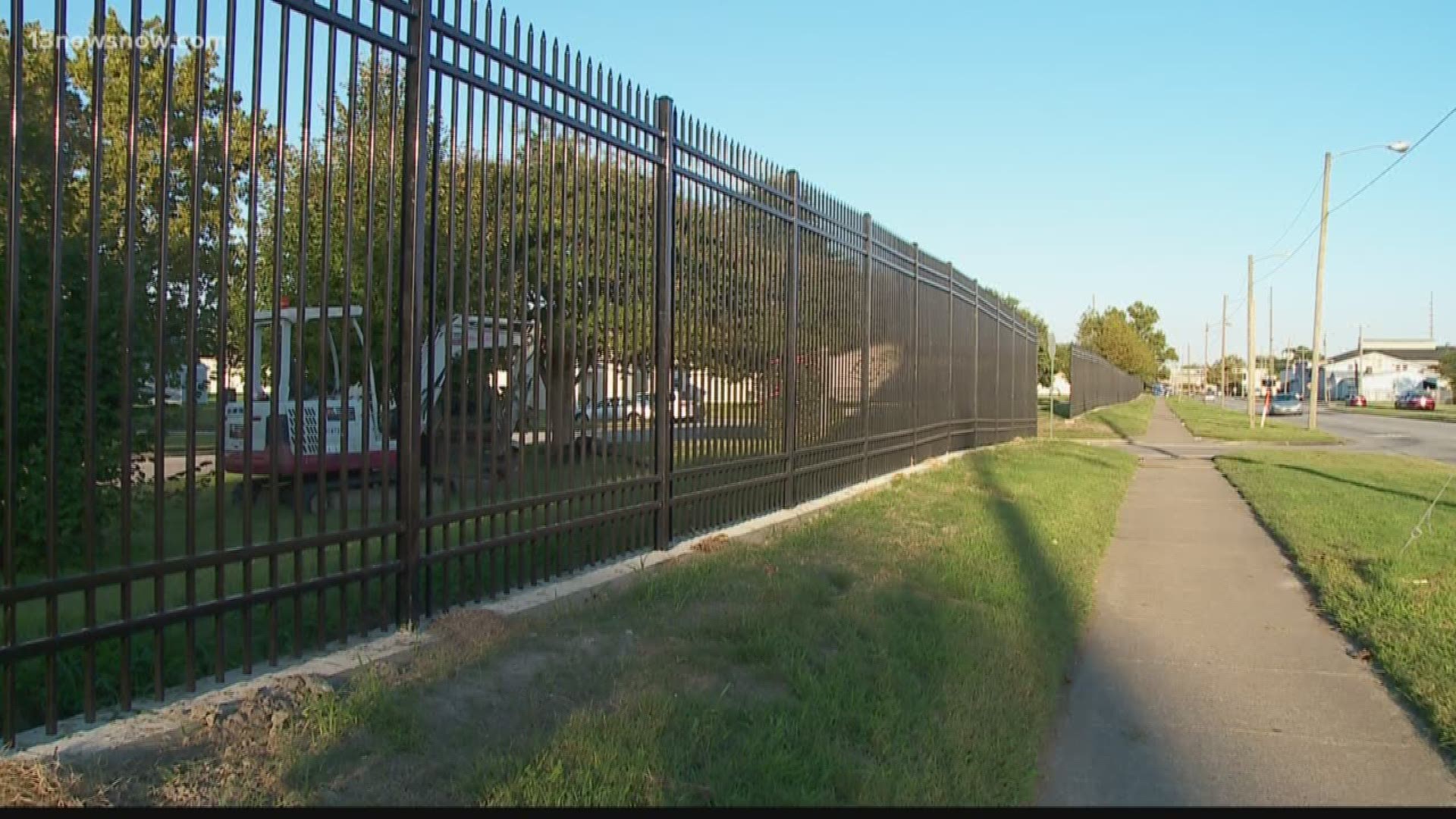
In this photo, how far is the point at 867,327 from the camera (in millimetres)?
12344

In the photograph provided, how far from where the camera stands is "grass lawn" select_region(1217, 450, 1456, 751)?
5.59 meters

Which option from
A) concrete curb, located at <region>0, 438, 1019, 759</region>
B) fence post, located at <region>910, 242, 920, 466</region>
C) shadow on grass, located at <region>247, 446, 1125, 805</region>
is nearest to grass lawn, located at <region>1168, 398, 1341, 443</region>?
fence post, located at <region>910, 242, 920, 466</region>

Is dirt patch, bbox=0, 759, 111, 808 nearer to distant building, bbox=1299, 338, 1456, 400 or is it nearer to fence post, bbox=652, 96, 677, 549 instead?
fence post, bbox=652, 96, 677, 549

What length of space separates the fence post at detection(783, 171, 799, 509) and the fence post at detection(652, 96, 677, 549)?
7.78 feet

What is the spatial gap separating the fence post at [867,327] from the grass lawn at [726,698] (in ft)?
15.9

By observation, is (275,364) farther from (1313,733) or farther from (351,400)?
(351,400)

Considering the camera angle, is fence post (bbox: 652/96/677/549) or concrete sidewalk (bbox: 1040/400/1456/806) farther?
fence post (bbox: 652/96/677/549)

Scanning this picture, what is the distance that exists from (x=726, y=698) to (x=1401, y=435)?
35.4 metres

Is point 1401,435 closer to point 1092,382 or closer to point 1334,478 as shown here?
point 1092,382

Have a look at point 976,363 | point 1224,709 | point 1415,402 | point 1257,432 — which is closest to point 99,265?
point 1224,709

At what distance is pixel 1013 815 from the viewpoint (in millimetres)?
3600

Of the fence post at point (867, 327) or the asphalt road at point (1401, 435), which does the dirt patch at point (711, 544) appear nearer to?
the fence post at point (867, 327)

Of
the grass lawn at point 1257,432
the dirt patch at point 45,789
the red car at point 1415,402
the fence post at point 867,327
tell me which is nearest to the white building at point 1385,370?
the red car at point 1415,402

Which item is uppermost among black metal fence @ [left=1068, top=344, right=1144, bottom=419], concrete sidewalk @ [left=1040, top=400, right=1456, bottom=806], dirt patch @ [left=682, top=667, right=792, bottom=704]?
black metal fence @ [left=1068, top=344, right=1144, bottom=419]
